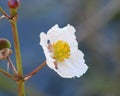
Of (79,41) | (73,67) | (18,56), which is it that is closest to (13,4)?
(18,56)

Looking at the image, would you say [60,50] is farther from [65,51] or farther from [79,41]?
[79,41]

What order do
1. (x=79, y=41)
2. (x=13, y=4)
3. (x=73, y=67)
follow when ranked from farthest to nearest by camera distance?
(x=79, y=41), (x=73, y=67), (x=13, y=4)

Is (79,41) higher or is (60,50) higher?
(79,41)

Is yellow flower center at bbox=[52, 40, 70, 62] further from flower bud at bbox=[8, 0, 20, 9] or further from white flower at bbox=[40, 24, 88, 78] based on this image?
flower bud at bbox=[8, 0, 20, 9]

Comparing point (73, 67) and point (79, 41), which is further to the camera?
point (79, 41)

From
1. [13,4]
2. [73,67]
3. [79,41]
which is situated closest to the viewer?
[13,4]

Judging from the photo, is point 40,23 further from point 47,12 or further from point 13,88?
point 13,88

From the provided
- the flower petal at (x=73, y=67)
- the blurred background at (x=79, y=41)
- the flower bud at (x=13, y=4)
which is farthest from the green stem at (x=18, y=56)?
the blurred background at (x=79, y=41)
